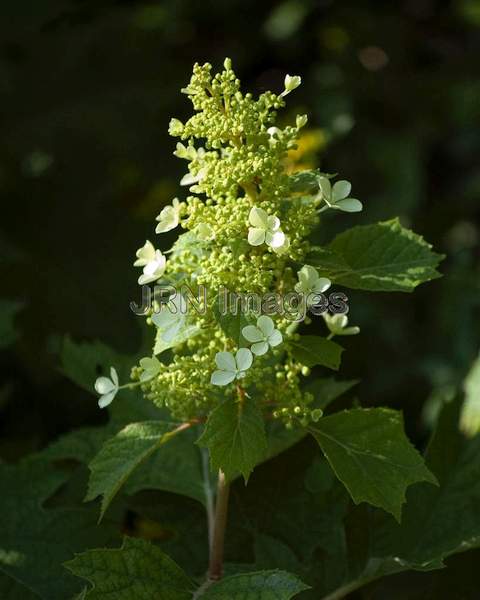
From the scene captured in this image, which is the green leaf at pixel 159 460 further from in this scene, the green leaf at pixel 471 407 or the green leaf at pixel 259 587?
the green leaf at pixel 471 407

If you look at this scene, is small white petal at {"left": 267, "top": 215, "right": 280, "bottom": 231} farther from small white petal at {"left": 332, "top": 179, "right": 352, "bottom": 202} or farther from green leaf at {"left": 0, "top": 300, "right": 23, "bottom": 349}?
green leaf at {"left": 0, "top": 300, "right": 23, "bottom": 349}

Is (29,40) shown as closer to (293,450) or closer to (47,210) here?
(47,210)

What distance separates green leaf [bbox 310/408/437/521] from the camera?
3.91 feet

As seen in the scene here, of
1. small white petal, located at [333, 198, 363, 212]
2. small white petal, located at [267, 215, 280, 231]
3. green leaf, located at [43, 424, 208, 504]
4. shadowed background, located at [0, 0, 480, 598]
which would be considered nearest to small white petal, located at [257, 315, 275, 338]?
small white petal, located at [267, 215, 280, 231]

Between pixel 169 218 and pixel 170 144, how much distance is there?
84.8 inches

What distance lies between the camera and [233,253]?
3.82ft

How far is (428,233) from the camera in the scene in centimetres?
328

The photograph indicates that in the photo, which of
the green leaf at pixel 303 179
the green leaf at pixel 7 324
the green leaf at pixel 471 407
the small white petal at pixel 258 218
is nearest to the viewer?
the small white petal at pixel 258 218

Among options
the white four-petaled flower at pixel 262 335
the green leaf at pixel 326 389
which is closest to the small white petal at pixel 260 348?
the white four-petaled flower at pixel 262 335

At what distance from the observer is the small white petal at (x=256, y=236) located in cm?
112

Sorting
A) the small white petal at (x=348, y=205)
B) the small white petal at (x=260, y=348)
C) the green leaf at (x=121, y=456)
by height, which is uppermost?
the small white petal at (x=348, y=205)

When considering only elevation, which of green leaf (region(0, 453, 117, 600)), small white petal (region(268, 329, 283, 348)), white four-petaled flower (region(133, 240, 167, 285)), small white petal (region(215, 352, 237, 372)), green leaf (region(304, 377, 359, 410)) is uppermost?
white four-petaled flower (region(133, 240, 167, 285))

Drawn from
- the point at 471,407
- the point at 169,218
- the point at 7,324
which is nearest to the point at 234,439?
the point at 169,218

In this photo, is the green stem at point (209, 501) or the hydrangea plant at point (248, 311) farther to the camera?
the green stem at point (209, 501)
